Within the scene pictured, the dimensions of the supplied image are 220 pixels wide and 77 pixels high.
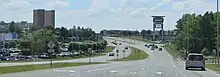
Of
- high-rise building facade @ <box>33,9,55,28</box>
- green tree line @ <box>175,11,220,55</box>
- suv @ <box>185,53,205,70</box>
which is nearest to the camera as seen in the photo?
suv @ <box>185,53,205,70</box>

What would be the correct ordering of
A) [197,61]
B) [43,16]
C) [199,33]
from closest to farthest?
[197,61] → [199,33] → [43,16]

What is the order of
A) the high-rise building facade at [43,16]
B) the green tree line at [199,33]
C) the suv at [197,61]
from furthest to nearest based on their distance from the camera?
the high-rise building facade at [43,16], the green tree line at [199,33], the suv at [197,61]

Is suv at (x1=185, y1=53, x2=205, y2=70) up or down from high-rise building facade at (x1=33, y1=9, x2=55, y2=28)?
down

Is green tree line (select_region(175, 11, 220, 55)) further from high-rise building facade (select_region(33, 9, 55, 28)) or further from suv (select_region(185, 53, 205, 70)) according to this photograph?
suv (select_region(185, 53, 205, 70))

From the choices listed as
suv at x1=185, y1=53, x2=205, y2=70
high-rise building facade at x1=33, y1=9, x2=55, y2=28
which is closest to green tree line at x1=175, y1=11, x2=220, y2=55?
high-rise building facade at x1=33, y1=9, x2=55, y2=28

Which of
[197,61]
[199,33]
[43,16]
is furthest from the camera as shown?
[43,16]

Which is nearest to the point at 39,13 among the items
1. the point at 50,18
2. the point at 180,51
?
the point at 50,18

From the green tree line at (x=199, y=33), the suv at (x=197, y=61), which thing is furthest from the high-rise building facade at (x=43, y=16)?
the suv at (x=197, y=61)

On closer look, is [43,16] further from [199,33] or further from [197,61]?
[197,61]

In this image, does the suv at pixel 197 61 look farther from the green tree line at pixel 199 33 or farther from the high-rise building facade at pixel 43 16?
the high-rise building facade at pixel 43 16

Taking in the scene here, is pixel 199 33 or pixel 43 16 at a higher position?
pixel 43 16

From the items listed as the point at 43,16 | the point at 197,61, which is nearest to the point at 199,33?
the point at 43,16

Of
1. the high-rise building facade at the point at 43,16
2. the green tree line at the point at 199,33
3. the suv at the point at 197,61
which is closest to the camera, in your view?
the suv at the point at 197,61

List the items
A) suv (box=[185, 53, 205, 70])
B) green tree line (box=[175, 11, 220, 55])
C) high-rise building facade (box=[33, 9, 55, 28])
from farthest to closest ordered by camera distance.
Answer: high-rise building facade (box=[33, 9, 55, 28]) < green tree line (box=[175, 11, 220, 55]) < suv (box=[185, 53, 205, 70])
